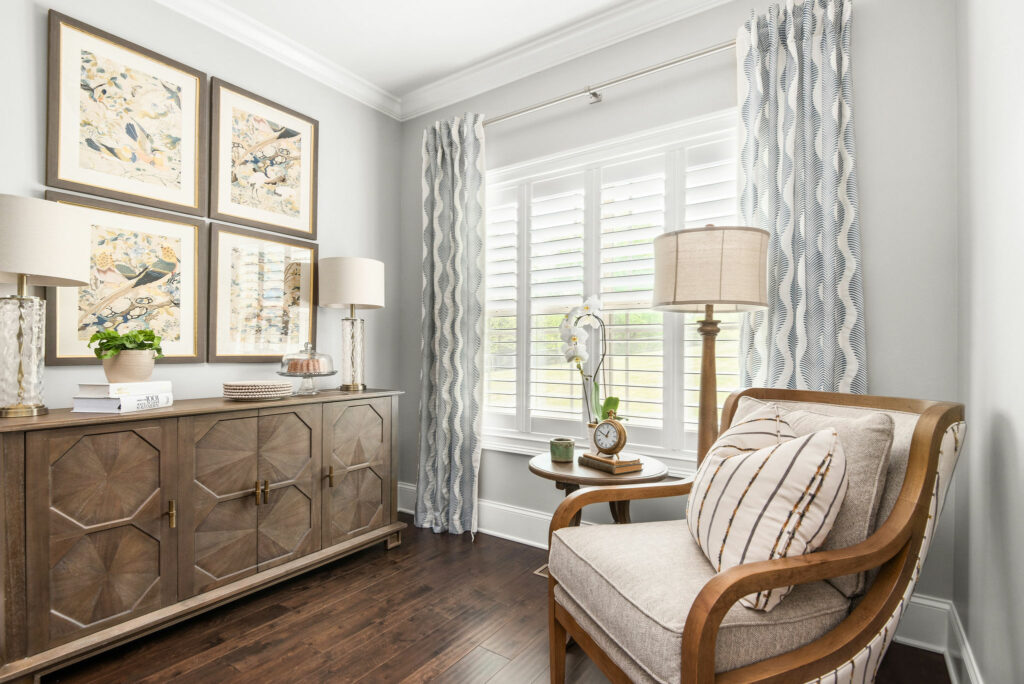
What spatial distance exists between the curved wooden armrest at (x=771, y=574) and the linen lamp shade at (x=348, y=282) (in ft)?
7.65

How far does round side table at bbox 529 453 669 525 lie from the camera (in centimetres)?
202

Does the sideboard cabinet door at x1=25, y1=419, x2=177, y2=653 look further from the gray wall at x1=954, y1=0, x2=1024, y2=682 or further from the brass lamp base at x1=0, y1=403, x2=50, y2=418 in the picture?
the gray wall at x1=954, y1=0, x2=1024, y2=682

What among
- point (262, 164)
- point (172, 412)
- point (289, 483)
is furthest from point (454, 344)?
point (172, 412)

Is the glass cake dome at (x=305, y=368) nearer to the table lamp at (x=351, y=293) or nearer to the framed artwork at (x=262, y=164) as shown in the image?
the table lamp at (x=351, y=293)

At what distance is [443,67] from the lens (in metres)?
3.20

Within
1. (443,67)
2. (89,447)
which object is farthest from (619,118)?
(89,447)

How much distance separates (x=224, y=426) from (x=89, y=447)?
0.45 metres

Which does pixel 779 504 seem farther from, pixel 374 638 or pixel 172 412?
pixel 172 412

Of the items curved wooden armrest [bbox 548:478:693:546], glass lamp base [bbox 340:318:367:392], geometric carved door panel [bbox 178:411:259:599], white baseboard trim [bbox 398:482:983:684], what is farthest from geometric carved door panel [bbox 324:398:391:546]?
white baseboard trim [bbox 398:482:983:684]

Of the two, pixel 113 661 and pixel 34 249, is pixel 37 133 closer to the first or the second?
pixel 34 249

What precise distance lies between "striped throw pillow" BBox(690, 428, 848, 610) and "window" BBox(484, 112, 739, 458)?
115cm

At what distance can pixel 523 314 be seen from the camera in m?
3.04

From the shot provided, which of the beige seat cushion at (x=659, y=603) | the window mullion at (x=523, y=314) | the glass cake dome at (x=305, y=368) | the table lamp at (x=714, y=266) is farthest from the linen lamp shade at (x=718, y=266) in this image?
the glass cake dome at (x=305, y=368)

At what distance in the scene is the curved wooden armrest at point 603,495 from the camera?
1.64m
